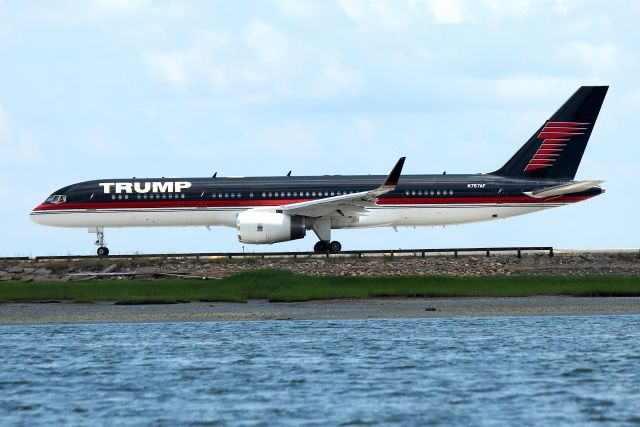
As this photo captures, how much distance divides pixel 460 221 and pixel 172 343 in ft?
94.7

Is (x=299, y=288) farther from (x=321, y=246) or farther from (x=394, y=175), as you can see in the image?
(x=321, y=246)

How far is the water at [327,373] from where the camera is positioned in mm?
23359

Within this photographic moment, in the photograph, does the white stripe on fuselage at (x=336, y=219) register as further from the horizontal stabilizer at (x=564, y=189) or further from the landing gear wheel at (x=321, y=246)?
the landing gear wheel at (x=321, y=246)

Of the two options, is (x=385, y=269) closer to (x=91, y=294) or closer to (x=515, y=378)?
(x=91, y=294)

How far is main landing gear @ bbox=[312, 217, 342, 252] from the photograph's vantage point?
5912cm

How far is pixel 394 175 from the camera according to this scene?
182ft

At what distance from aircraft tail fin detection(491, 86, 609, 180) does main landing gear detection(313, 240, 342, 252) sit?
940 cm

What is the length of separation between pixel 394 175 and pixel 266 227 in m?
6.78

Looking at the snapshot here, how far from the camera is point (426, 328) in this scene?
37.2 m

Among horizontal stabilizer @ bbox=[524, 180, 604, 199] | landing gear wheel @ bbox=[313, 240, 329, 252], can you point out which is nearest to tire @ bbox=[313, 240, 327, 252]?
landing gear wheel @ bbox=[313, 240, 329, 252]

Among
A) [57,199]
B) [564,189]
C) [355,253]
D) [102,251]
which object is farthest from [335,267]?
[57,199]

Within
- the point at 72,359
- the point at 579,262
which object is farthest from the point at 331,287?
the point at 72,359

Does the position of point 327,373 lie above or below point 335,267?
below

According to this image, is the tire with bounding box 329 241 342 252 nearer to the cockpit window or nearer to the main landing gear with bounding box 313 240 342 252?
the main landing gear with bounding box 313 240 342 252
